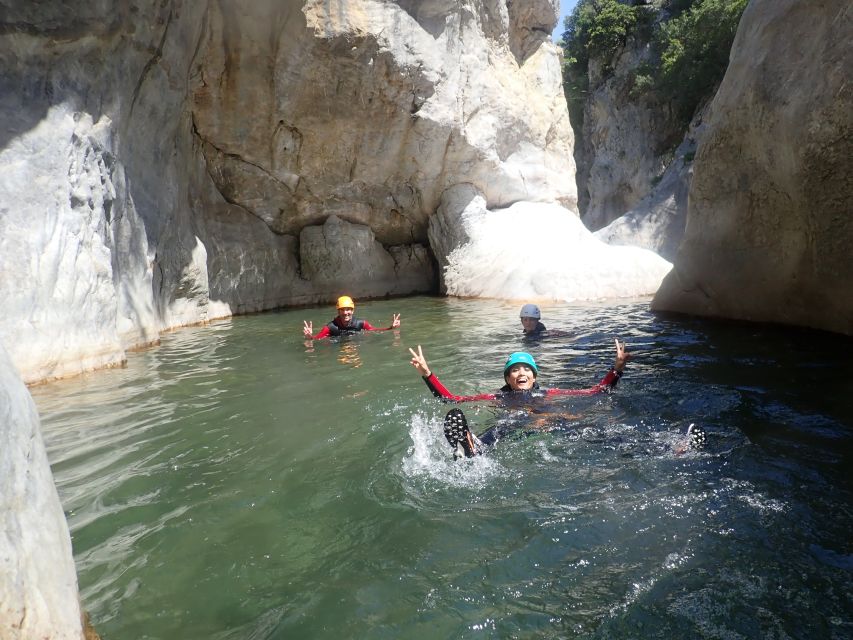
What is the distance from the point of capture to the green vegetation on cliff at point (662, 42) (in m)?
25.0

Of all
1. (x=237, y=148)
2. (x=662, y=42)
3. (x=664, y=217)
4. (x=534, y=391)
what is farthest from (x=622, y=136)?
(x=534, y=391)

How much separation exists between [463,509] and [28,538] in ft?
6.96

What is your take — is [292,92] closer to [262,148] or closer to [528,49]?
[262,148]

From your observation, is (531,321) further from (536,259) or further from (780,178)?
(536,259)

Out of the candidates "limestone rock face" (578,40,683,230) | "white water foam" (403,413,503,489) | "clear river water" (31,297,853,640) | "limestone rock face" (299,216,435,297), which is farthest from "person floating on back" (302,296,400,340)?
"limestone rock face" (578,40,683,230)

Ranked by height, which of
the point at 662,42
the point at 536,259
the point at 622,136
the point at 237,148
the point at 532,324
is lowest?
the point at 532,324

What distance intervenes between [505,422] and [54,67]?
8097mm

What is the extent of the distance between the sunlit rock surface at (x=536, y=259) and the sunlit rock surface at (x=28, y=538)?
12.9 m

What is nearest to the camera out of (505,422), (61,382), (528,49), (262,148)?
(505,422)

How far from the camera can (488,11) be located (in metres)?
18.5

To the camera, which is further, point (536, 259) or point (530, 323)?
point (536, 259)

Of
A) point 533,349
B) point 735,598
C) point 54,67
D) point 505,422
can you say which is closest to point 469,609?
point 735,598

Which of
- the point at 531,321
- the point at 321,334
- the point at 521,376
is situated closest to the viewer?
the point at 521,376

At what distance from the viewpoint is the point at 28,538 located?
71.2 inches
